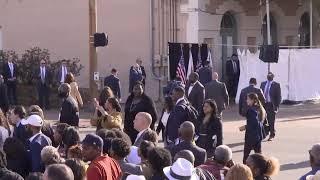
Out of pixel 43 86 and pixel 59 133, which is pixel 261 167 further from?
pixel 43 86

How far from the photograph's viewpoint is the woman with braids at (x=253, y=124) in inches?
539

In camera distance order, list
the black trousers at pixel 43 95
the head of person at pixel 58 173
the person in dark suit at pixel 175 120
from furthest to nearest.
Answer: the black trousers at pixel 43 95 < the person in dark suit at pixel 175 120 < the head of person at pixel 58 173

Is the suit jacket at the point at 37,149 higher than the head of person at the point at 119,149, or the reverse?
the head of person at the point at 119,149

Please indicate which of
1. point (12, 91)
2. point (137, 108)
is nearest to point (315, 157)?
point (137, 108)

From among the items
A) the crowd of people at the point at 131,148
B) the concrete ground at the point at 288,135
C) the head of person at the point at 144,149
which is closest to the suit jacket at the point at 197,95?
the concrete ground at the point at 288,135

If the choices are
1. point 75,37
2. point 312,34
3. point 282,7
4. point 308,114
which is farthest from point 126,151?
point 312,34

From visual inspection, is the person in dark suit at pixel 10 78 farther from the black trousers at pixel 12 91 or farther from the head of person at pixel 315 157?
the head of person at pixel 315 157

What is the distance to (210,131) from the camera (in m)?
11.5

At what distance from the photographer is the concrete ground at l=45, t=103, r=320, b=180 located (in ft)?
47.6

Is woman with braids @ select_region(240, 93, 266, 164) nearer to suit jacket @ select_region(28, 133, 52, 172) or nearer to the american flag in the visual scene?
suit jacket @ select_region(28, 133, 52, 172)

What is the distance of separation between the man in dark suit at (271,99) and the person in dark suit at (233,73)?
31.1 ft

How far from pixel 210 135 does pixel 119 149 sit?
414 cm

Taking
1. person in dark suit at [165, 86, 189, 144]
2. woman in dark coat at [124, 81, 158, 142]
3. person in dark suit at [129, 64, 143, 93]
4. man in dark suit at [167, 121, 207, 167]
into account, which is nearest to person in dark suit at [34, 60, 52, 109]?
person in dark suit at [129, 64, 143, 93]

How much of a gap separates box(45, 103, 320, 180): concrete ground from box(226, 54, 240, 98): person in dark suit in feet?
5.61
